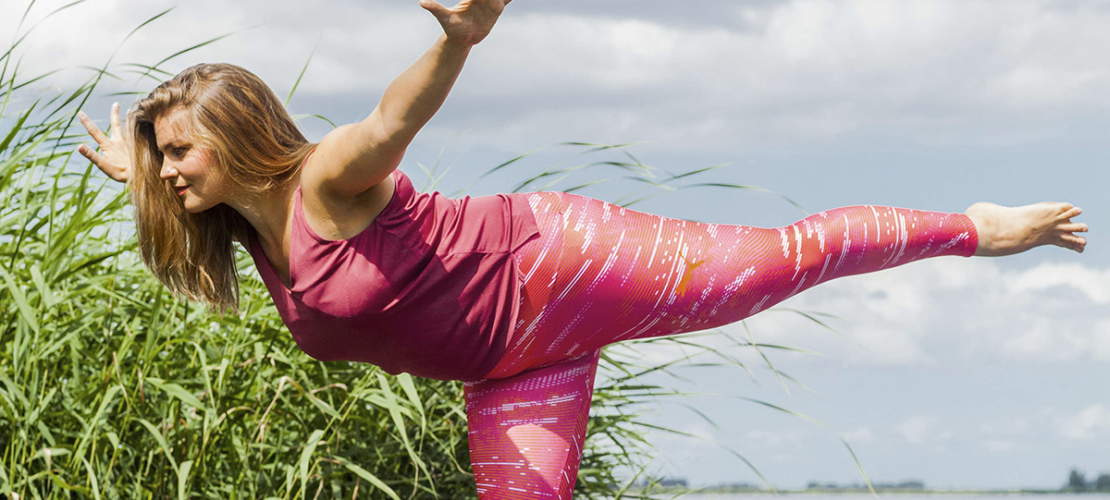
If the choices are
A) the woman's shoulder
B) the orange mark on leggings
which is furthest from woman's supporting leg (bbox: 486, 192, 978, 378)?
the woman's shoulder

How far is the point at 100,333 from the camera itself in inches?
85.6

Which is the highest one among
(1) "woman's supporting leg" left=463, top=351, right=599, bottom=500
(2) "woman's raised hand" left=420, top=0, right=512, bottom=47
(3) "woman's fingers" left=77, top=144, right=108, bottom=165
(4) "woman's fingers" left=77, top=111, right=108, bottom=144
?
(4) "woman's fingers" left=77, top=111, right=108, bottom=144

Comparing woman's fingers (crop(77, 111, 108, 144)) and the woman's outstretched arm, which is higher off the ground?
woman's fingers (crop(77, 111, 108, 144))

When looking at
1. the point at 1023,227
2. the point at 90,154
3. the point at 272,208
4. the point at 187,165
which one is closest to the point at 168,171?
the point at 187,165

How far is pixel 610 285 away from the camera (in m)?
1.56

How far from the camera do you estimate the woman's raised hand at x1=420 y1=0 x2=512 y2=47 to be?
115 centimetres

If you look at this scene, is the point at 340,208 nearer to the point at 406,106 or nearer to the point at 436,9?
the point at 406,106

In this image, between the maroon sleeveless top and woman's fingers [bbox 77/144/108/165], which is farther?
woman's fingers [bbox 77/144/108/165]

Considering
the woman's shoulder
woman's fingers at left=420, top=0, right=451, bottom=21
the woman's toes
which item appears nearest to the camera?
woman's fingers at left=420, top=0, right=451, bottom=21

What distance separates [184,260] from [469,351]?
59 cm

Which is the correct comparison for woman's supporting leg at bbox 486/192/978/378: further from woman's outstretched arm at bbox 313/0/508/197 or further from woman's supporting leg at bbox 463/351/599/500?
woman's outstretched arm at bbox 313/0/508/197

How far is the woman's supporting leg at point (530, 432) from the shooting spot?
169 centimetres

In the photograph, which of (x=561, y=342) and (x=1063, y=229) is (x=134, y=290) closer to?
(x=561, y=342)

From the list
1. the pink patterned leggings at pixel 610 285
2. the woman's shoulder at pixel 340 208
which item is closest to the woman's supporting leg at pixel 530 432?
the pink patterned leggings at pixel 610 285
